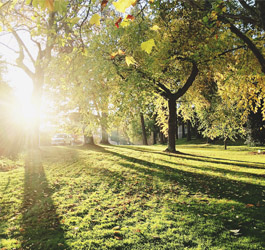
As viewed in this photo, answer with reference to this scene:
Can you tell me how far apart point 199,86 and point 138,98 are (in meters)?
6.79

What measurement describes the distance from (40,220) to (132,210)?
85.2 inches

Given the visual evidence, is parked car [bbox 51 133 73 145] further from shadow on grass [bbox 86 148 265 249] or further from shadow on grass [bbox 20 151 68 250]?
shadow on grass [bbox 86 148 265 249]

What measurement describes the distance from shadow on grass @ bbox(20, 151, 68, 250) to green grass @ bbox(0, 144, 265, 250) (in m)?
0.01

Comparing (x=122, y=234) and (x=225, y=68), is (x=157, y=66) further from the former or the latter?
(x=122, y=234)

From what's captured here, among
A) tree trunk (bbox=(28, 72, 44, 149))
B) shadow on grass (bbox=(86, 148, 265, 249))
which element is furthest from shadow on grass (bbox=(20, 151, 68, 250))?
tree trunk (bbox=(28, 72, 44, 149))

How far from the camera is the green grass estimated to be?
3760 mm

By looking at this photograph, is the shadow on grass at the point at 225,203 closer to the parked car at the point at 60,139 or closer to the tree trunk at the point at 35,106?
the tree trunk at the point at 35,106

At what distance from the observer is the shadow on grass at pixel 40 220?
3.70 meters

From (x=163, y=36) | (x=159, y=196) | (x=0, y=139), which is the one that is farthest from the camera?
(x=0, y=139)

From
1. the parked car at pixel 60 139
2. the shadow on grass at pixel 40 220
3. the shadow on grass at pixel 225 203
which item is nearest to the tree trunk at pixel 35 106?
the shadow on grass at pixel 40 220

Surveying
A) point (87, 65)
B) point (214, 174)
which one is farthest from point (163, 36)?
point (214, 174)

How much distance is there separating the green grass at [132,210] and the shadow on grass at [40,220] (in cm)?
1

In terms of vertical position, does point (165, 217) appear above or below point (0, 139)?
below

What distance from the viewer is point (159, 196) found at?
632cm
